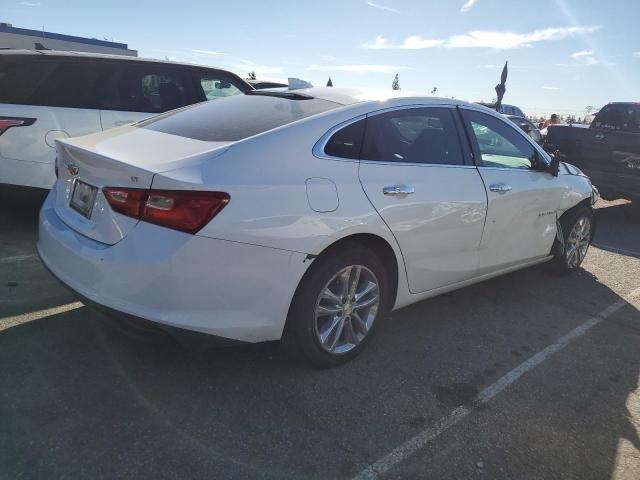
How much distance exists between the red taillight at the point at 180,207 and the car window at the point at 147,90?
10.7ft

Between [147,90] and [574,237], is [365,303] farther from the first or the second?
[147,90]

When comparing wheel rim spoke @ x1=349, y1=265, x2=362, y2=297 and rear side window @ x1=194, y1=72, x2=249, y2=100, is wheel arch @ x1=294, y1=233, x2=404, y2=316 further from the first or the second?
rear side window @ x1=194, y1=72, x2=249, y2=100

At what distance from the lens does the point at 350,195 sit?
2775 millimetres

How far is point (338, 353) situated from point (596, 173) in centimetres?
675

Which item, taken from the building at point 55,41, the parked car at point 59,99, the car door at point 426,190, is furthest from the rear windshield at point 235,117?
the building at point 55,41

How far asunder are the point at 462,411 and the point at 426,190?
1309mm

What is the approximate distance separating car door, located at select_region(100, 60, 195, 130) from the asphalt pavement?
6.54 feet

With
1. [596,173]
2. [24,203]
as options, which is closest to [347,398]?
[24,203]

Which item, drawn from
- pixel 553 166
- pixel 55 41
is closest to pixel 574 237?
pixel 553 166

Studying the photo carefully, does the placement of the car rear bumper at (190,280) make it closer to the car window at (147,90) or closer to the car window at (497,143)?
the car window at (497,143)

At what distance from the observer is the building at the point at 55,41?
37472 millimetres

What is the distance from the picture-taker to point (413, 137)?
11.0ft

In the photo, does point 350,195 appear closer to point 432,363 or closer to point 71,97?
point 432,363

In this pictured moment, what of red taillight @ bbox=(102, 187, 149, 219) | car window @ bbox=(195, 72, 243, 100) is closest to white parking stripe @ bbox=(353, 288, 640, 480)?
red taillight @ bbox=(102, 187, 149, 219)
